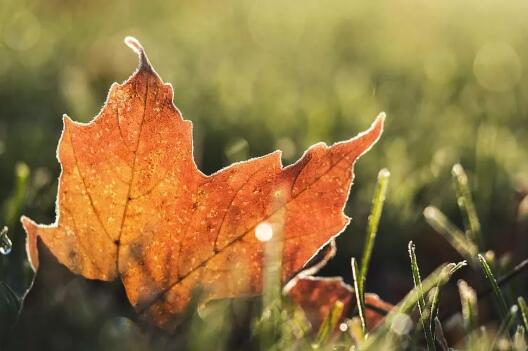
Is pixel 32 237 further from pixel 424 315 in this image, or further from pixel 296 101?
pixel 296 101

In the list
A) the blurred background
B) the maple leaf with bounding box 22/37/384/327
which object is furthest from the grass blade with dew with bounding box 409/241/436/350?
the blurred background

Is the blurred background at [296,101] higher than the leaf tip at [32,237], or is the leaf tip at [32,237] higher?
the leaf tip at [32,237]

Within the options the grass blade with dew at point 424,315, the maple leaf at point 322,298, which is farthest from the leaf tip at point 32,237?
the grass blade with dew at point 424,315

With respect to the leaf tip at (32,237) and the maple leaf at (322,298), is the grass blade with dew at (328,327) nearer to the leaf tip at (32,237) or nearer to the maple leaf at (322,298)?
the maple leaf at (322,298)

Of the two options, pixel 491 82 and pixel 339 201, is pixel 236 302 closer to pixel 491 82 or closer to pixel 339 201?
pixel 339 201

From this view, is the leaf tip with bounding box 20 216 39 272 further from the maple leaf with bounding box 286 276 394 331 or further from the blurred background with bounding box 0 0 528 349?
the maple leaf with bounding box 286 276 394 331

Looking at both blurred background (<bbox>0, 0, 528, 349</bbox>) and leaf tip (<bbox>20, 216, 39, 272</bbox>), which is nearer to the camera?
leaf tip (<bbox>20, 216, 39, 272</bbox>)
